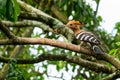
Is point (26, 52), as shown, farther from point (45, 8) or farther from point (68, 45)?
point (68, 45)

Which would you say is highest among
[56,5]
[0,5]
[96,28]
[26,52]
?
[0,5]

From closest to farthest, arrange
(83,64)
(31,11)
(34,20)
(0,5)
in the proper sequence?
1. (0,5)
2. (83,64)
3. (34,20)
4. (31,11)

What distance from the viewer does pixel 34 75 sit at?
21.2 ft

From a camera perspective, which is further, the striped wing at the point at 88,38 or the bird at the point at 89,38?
the striped wing at the point at 88,38

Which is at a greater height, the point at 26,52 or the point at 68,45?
the point at 68,45

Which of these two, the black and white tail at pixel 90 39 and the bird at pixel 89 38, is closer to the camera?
the bird at pixel 89 38

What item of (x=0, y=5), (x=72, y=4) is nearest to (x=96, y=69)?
(x=0, y=5)

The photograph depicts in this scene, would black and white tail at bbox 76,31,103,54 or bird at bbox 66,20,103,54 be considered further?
black and white tail at bbox 76,31,103,54

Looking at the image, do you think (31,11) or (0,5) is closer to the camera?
(0,5)

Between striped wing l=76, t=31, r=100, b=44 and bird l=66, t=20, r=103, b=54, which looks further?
striped wing l=76, t=31, r=100, b=44

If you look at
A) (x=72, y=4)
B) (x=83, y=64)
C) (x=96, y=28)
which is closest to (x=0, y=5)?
(x=83, y=64)

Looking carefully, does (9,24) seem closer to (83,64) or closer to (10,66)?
(10,66)

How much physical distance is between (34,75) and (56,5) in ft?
4.46

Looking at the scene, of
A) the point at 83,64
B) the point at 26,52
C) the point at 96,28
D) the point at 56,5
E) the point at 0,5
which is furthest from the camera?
the point at 26,52
